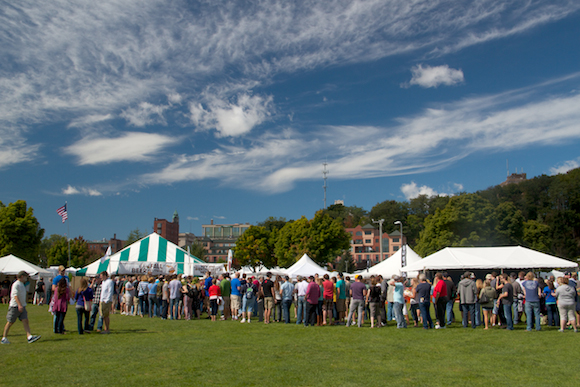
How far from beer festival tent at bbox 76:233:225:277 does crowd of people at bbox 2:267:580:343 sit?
35.9 feet

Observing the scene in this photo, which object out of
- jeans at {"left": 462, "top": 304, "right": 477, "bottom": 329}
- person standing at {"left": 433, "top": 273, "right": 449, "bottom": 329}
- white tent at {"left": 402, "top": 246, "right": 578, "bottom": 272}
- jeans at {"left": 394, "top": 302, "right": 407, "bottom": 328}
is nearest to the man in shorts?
jeans at {"left": 394, "top": 302, "right": 407, "bottom": 328}

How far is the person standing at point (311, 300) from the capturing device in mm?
14500

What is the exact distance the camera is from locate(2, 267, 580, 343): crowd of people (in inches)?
472

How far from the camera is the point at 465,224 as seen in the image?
51.4 meters

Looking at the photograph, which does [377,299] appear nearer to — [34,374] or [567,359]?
[567,359]

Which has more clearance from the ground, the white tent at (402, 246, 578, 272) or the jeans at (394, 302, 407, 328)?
the white tent at (402, 246, 578, 272)

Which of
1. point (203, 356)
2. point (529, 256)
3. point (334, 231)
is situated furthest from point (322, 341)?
point (334, 231)

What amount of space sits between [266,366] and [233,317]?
9905 mm

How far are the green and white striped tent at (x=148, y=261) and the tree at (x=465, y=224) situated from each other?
103ft

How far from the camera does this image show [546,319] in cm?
1471

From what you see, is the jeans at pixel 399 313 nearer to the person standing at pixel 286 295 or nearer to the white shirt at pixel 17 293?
the person standing at pixel 286 295

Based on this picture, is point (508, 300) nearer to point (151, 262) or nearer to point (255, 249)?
point (151, 262)

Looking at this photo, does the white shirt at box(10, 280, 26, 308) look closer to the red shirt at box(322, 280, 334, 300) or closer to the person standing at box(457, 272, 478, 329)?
the red shirt at box(322, 280, 334, 300)

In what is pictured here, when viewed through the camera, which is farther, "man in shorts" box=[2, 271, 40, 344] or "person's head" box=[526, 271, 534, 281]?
"person's head" box=[526, 271, 534, 281]
